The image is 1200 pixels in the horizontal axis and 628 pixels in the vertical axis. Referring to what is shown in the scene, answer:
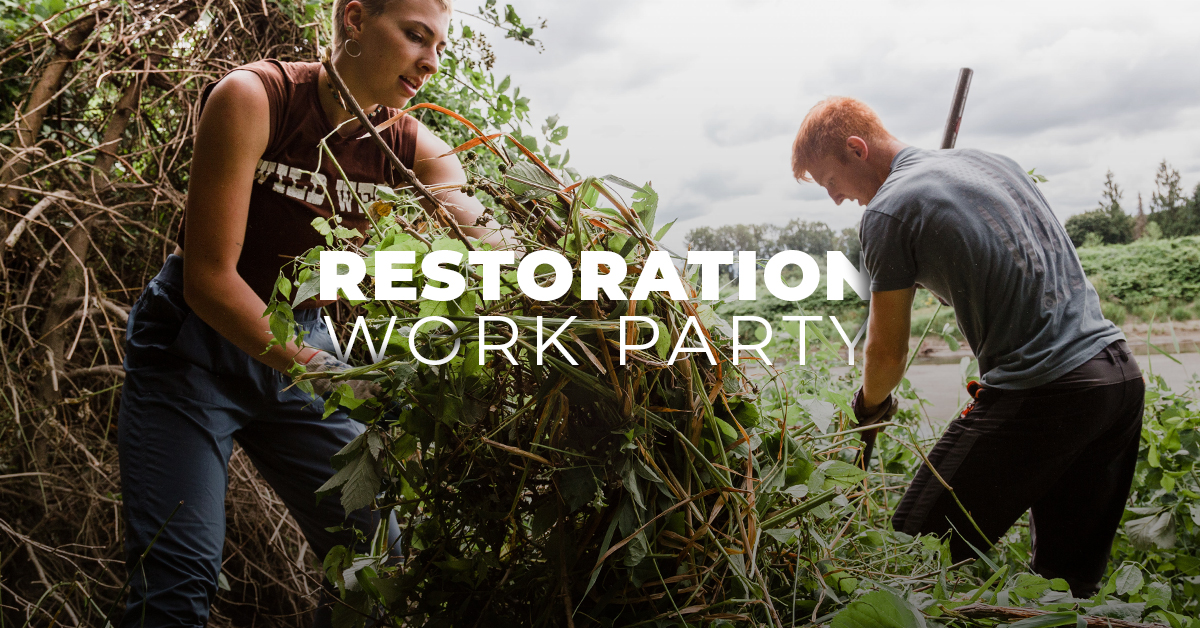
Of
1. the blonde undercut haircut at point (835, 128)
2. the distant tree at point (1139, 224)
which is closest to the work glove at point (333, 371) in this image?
the blonde undercut haircut at point (835, 128)

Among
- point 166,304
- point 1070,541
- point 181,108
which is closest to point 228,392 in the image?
point 166,304

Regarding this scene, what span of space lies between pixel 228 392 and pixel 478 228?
62cm

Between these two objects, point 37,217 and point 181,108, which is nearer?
point 37,217

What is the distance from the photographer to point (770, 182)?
140cm

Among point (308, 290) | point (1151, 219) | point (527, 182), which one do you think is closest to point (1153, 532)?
point (1151, 219)

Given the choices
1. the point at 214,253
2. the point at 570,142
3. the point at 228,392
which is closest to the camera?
the point at 214,253

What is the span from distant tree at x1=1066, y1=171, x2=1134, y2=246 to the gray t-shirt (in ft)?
1.09

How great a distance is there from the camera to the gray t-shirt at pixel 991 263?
1121mm

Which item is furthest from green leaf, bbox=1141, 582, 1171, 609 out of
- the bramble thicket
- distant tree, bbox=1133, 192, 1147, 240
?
distant tree, bbox=1133, 192, 1147, 240

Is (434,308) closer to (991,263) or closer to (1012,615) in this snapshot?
(1012,615)

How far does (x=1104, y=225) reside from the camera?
1.46m

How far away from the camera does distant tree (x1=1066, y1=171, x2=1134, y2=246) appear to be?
4.75 feet

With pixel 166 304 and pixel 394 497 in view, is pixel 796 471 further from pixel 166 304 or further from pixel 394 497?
pixel 166 304

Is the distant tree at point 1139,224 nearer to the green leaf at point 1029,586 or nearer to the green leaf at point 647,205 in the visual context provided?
the green leaf at point 1029,586
